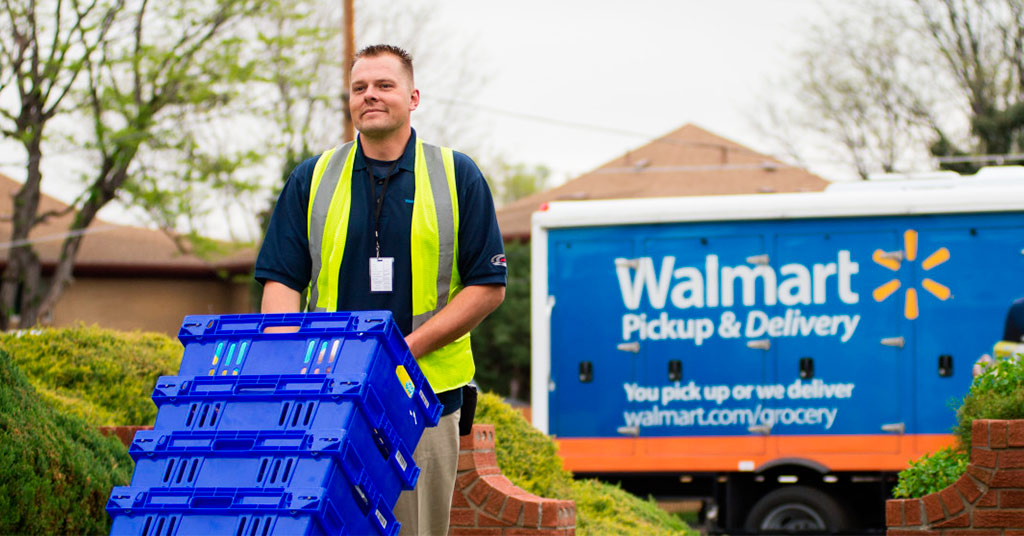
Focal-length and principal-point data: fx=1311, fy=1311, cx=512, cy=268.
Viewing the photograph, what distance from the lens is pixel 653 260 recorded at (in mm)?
11125

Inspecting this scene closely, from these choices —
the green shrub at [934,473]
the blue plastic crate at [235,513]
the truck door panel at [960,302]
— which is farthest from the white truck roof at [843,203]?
the blue plastic crate at [235,513]

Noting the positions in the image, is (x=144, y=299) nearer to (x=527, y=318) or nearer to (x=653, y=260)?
(x=527, y=318)

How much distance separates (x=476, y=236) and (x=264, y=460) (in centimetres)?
103

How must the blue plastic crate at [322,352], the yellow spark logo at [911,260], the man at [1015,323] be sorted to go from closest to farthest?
the blue plastic crate at [322,352], the man at [1015,323], the yellow spark logo at [911,260]

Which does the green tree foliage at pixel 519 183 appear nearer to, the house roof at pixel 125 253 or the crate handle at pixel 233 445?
the house roof at pixel 125 253

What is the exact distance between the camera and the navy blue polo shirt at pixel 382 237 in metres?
3.82

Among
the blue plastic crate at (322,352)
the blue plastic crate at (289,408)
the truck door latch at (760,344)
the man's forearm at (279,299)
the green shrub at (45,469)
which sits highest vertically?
the man's forearm at (279,299)

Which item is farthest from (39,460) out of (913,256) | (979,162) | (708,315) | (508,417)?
(979,162)

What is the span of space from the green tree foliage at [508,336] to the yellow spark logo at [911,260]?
50.0ft

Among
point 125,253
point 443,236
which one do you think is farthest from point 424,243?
point 125,253

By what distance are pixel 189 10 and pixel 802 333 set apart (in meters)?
17.6

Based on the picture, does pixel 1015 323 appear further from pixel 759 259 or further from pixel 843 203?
pixel 759 259

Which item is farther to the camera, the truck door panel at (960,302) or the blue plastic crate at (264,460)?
the truck door panel at (960,302)

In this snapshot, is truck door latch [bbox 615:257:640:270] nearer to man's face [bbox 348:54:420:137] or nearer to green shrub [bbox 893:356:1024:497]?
green shrub [bbox 893:356:1024:497]
